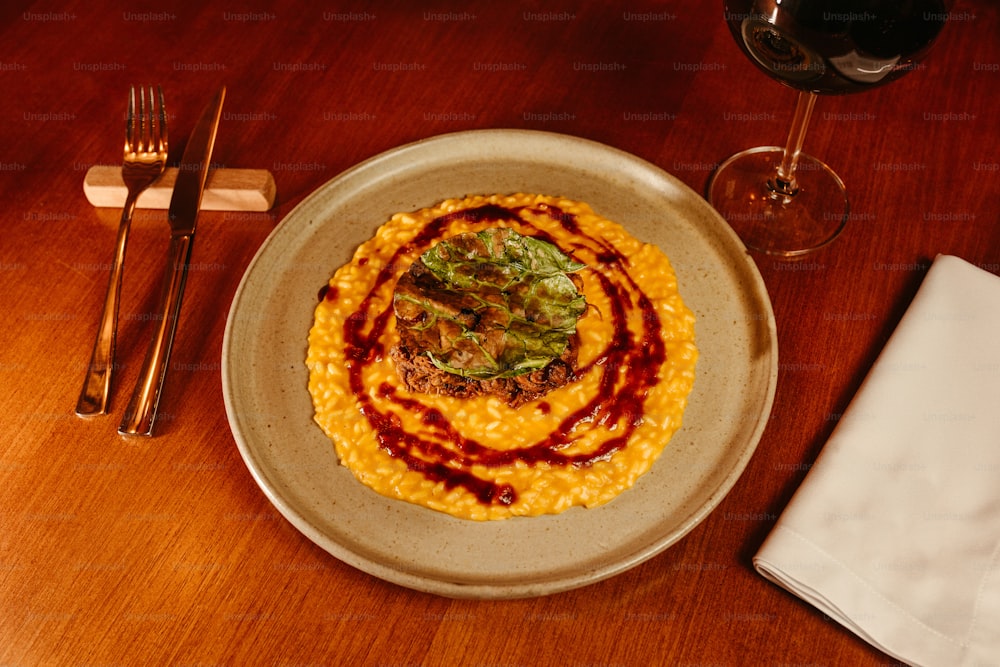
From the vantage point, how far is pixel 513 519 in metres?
1.41

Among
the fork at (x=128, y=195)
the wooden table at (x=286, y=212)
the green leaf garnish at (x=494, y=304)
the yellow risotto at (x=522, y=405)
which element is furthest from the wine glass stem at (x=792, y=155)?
the fork at (x=128, y=195)

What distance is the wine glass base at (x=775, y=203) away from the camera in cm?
184

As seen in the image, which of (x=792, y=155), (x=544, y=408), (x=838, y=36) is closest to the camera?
(x=838, y=36)

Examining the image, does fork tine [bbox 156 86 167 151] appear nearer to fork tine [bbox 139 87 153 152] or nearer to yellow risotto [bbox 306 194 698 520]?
fork tine [bbox 139 87 153 152]

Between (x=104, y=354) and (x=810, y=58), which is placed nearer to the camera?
(x=810, y=58)

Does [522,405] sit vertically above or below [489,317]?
below

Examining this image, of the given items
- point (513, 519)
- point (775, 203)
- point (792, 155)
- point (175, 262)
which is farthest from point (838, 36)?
point (175, 262)

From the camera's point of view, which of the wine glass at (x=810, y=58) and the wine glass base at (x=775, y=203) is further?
the wine glass base at (x=775, y=203)

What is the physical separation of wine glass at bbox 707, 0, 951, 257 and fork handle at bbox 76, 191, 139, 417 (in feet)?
4.46

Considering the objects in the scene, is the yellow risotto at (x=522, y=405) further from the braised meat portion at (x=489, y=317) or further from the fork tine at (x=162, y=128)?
the fork tine at (x=162, y=128)

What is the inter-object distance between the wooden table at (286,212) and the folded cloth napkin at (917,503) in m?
0.07

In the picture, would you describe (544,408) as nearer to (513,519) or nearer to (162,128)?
(513,519)

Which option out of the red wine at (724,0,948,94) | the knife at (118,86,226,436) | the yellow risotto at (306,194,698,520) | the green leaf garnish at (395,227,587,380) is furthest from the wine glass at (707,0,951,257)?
the knife at (118,86,226,436)

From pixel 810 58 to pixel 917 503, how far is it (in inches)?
32.0
